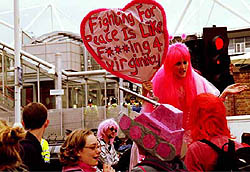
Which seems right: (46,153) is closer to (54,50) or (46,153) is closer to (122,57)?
(122,57)

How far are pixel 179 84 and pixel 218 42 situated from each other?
1.94 meters

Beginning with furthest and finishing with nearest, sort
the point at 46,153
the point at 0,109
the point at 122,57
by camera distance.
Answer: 1. the point at 0,109
2. the point at 46,153
3. the point at 122,57

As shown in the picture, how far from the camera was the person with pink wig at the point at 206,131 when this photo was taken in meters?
2.54

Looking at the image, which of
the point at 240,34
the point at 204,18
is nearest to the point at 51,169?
the point at 240,34

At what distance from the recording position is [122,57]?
3773 millimetres

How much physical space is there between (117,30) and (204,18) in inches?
938

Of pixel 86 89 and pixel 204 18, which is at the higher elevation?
pixel 204 18

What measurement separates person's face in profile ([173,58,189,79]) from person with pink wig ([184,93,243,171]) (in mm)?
1107

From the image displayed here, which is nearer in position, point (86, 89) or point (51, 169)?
point (51, 169)

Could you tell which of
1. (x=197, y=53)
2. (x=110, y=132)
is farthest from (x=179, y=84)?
(x=110, y=132)

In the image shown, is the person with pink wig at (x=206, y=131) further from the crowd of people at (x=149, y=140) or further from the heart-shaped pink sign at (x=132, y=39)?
the heart-shaped pink sign at (x=132, y=39)

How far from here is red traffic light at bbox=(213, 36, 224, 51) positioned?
5.62m

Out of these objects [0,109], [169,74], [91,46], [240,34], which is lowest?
[0,109]

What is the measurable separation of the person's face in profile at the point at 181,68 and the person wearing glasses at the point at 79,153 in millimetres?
1226
